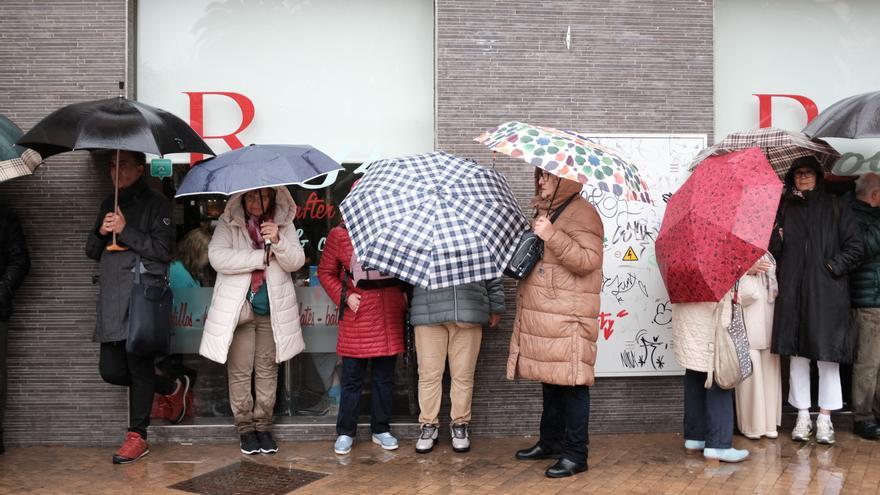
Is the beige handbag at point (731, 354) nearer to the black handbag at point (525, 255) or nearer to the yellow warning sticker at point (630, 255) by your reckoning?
the yellow warning sticker at point (630, 255)

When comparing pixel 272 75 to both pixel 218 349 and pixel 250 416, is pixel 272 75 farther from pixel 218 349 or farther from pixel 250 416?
pixel 250 416

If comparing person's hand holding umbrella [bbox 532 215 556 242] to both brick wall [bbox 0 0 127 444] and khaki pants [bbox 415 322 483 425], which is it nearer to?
khaki pants [bbox 415 322 483 425]

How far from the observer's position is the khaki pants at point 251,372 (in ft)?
19.8

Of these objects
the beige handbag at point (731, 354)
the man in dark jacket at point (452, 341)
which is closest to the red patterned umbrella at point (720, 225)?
the beige handbag at point (731, 354)

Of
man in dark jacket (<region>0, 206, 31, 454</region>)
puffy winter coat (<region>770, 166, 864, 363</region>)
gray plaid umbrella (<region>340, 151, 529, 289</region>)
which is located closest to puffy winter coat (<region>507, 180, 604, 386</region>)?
gray plaid umbrella (<region>340, 151, 529, 289</region>)

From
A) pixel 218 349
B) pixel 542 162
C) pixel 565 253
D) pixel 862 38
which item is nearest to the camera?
pixel 542 162

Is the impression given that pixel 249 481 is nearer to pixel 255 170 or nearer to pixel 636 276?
pixel 255 170

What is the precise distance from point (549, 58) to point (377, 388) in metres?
2.95

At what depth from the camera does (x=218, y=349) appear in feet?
19.2

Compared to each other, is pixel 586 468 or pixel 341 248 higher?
pixel 341 248

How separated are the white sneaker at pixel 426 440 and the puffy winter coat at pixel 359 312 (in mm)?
605

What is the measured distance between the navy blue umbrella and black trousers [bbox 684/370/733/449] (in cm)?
298

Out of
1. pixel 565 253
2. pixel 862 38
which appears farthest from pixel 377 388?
pixel 862 38

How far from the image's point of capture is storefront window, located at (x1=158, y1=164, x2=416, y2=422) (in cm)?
654
